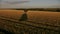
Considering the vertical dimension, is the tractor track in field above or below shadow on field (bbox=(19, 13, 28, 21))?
below

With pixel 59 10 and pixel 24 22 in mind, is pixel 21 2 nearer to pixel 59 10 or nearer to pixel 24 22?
pixel 24 22

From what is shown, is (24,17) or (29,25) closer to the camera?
(29,25)

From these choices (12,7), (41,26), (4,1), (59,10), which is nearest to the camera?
(59,10)

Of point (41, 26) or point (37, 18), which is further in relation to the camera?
point (37, 18)

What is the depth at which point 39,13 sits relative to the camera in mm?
1470

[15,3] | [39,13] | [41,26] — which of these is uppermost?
[15,3]

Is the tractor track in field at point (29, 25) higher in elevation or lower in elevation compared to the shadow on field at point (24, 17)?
lower

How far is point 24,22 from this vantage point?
1534 millimetres

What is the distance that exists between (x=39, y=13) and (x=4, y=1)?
60 centimetres

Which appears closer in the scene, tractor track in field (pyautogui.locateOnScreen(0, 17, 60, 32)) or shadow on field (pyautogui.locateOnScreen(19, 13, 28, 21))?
tractor track in field (pyautogui.locateOnScreen(0, 17, 60, 32))

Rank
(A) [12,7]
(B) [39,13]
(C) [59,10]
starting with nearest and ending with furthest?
(C) [59,10], (B) [39,13], (A) [12,7]

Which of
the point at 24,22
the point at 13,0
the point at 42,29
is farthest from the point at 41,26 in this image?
the point at 13,0

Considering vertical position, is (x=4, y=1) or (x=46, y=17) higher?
(x=4, y=1)

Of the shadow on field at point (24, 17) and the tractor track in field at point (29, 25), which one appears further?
the shadow on field at point (24, 17)
